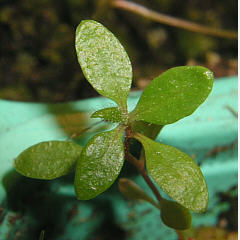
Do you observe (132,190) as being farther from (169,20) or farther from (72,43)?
(169,20)

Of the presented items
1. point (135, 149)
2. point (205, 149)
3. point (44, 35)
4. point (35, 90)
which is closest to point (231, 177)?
point (205, 149)

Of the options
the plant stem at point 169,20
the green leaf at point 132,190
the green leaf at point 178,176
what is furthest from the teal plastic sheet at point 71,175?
the plant stem at point 169,20

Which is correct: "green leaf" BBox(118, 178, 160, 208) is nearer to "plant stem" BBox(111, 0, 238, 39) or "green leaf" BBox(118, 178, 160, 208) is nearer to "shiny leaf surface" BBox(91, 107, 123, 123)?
"shiny leaf surface" BBox(91, 107, 123, 123)

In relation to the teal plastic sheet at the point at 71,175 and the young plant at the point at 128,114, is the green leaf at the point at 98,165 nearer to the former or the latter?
the young plant at the point at 128,114

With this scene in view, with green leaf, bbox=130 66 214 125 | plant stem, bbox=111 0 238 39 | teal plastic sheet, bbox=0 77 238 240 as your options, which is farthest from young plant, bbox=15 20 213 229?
plant stem, bbox=111 0 238 39

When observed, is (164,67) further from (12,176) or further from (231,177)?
(12,176)
